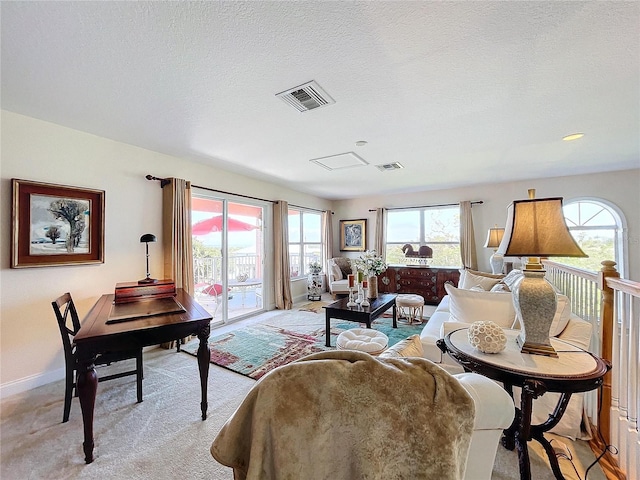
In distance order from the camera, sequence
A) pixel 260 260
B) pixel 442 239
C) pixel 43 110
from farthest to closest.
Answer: pixel 442 239 → pixel 260 260 → pixel 43 110

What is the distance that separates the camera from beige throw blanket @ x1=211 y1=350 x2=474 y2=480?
2.18ft

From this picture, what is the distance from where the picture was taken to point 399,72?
170cm

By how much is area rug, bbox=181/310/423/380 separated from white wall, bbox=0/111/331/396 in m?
1.18

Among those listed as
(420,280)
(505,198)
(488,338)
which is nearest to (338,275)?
(420,280)

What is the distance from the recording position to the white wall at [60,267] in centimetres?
221

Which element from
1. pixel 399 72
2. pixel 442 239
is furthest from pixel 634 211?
pixel 399 72

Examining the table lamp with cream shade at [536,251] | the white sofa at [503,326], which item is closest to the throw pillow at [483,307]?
the white sofa at [503,326]

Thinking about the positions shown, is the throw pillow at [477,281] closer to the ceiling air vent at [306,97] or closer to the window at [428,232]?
the window at [428,232]

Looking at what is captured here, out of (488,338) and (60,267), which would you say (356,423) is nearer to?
(488,338)

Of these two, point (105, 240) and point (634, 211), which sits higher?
point (634, 211)

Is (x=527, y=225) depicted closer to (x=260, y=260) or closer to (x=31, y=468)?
(x=31, y=468)

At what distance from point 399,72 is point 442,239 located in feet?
15.5

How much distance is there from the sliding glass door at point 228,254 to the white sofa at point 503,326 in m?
3.07

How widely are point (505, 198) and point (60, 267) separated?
6.73m
